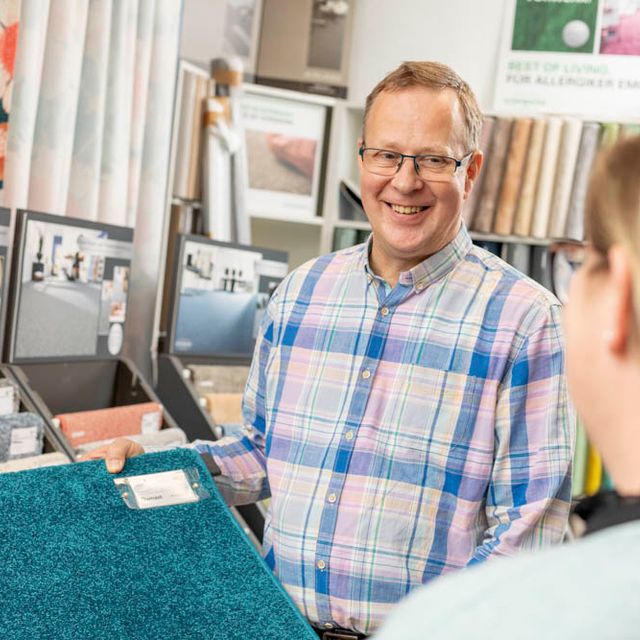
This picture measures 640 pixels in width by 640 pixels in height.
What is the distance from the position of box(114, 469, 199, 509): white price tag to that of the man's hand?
0.02 metres

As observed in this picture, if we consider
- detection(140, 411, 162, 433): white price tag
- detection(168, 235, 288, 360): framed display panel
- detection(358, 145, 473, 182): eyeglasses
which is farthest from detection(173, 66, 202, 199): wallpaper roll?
detection(358, 145, 473, 182): eyeglasses

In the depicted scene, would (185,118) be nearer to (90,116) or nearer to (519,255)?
(90,116)

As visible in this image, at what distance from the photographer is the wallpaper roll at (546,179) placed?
421cm

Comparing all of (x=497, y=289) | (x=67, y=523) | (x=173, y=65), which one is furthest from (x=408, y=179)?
(x=173, y=65)

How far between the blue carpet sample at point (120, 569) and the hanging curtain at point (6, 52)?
1390mm

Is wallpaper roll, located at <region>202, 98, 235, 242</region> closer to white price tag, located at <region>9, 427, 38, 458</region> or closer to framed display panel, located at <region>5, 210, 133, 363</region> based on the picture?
framed display panel, located at <region>5, 210, 133, 363</region>

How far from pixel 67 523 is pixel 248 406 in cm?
51

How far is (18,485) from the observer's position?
4.82 ft

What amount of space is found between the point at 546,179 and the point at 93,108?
1979 millimetres

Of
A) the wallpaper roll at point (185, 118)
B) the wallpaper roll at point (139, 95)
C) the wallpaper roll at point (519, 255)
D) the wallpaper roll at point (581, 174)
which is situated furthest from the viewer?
the wallpaper roll at point (519, 255)

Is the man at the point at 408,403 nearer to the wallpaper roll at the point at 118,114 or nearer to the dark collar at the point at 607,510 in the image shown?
the dark collar at the point at 607,510

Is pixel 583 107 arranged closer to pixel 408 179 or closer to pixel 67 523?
pixel 408 179

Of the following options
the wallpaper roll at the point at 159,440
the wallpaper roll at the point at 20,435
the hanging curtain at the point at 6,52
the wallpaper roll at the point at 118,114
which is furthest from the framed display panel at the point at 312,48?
the wallpaper roll at the point at 20,435

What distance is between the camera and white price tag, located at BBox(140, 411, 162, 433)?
2854 millimetres
